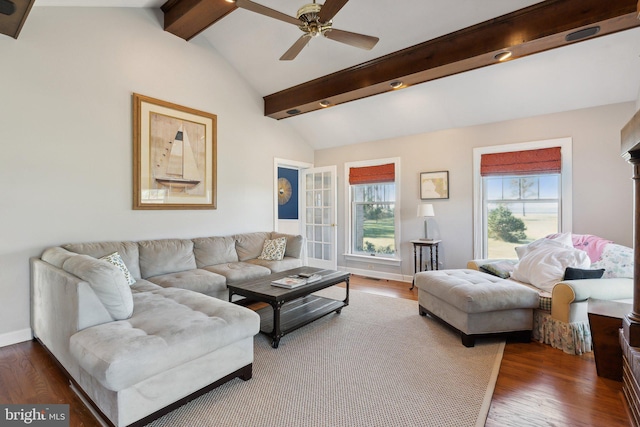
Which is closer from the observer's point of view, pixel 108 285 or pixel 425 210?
pixel 108 285

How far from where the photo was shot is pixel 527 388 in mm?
2055

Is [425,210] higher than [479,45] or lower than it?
lower

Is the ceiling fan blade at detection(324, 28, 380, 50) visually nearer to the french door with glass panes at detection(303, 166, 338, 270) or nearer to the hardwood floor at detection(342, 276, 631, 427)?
the hardwood floor at detection(342, 276, 631, 427)

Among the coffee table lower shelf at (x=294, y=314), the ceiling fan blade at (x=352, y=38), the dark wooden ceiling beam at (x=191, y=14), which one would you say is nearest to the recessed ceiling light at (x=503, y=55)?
the ceiling fan blade at (x=352, y=38)

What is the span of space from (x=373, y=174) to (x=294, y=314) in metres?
3.16

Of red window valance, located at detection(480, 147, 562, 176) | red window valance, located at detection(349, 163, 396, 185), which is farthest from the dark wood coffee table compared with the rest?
red window valance, located at detection(480, 147, 562, 176)

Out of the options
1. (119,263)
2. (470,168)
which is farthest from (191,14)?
(470,168)

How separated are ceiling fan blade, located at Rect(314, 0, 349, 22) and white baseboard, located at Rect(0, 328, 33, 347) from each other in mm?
3798

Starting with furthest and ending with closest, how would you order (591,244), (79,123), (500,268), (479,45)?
1. (500,268)
2. (591,244)
3. (79,123)
4. (479,45)

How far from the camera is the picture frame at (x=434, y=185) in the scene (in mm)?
4734

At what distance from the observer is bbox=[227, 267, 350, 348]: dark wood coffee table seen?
8.63 ft

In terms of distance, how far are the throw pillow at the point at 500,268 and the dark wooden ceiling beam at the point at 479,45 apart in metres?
2.18

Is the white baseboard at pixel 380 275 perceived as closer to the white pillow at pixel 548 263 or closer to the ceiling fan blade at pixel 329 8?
the white pillow at pixel 548 263

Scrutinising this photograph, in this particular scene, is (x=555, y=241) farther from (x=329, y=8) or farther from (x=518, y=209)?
(x=329, y=8)
